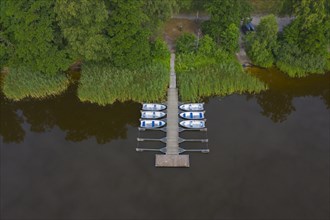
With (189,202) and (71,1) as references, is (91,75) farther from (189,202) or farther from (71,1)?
(189,202)

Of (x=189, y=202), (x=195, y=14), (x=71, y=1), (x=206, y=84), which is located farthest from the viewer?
(x=195, y=14)

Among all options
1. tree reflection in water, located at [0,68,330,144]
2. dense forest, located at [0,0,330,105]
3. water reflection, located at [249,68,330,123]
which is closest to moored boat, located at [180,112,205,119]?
dense forest, located at [0,0,330,105]

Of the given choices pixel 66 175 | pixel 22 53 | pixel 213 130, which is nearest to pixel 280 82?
pixel 213 130

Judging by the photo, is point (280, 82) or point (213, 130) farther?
point (280, 82)

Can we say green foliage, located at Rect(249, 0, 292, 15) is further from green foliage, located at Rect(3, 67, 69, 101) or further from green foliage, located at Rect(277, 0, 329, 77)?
green foliage, located at Rect(3, 67, 69, 101)

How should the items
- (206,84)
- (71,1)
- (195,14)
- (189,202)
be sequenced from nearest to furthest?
(189,202) < (71,1) < (206,84) < (195,14)

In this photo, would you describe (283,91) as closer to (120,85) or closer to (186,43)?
(186,43)

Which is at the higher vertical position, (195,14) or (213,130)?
(195,14)

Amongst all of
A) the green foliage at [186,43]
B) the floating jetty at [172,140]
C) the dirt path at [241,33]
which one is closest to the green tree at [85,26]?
the floating jetty at [172,140]
